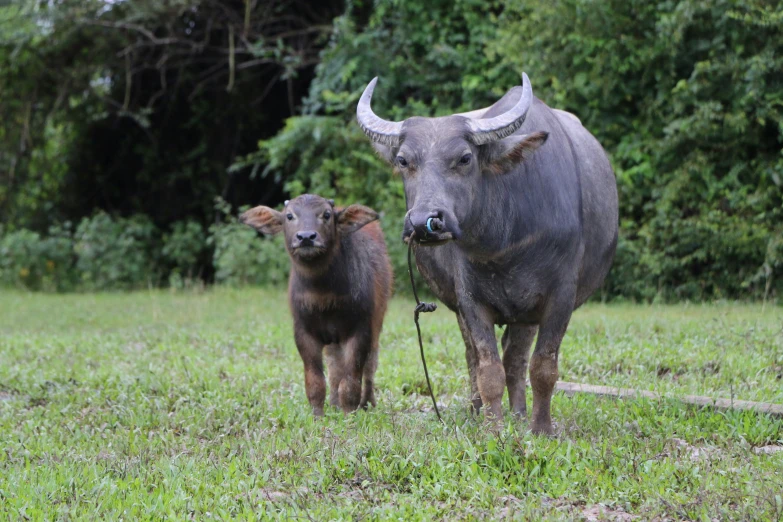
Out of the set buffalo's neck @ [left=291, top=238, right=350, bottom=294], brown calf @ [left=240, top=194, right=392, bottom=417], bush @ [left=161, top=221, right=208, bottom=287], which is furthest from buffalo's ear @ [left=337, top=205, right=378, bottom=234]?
bush @ [left=161, top=221, right=208, bottom=287]

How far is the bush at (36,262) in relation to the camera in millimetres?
17562

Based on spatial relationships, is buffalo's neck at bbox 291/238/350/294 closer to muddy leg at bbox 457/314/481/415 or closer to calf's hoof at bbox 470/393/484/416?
muddy leg at bbox 457/314/481/415

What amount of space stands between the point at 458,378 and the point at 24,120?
500 inches

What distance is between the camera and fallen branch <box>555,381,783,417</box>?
18.5 feet

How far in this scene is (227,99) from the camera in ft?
60.1

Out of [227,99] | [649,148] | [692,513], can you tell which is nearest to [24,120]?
[227,99]

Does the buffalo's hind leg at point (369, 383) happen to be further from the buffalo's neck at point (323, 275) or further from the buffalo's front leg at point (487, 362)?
the buffalo's front leg at point (487, 362)

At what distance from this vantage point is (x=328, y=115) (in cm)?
1591

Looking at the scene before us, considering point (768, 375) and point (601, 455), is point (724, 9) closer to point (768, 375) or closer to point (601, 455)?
point (768, 375)

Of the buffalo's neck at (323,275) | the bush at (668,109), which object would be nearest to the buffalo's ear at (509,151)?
the buffalo's neck at (323,275)

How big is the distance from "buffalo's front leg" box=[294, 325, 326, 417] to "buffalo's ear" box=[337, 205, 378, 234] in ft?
2.54

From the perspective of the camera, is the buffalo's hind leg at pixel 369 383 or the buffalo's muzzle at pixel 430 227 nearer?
the buffalo's muzzle at pixel 430 227

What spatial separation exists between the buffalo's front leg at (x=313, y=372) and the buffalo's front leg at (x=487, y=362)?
57.1 inches

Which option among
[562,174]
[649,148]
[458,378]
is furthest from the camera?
[649,148]
